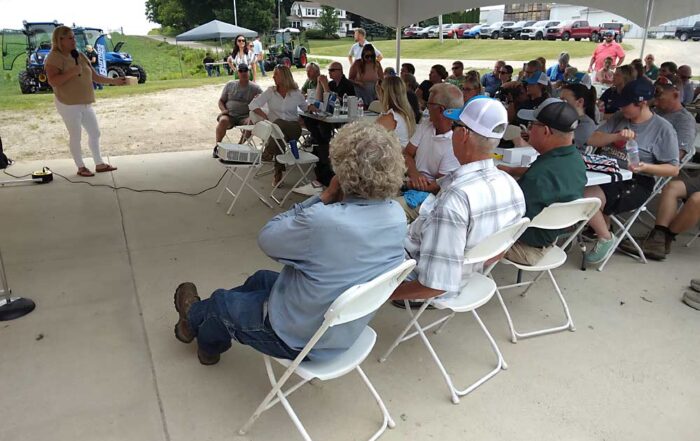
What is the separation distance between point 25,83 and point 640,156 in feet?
55.9

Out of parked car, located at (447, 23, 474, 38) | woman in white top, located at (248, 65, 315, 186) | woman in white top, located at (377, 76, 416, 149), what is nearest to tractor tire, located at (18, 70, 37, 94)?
woman in white top, located at (248, 65, 315, 186)

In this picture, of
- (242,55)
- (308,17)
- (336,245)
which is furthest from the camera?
(308,17)

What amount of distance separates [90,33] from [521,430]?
19.4 meters

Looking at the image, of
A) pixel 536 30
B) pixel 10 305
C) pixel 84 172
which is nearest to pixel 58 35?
pixel 84 172

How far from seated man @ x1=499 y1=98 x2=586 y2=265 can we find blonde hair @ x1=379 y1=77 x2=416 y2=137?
1533mm

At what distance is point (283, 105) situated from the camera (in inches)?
225

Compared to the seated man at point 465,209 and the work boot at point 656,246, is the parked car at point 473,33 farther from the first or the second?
the seated man at point 465,209

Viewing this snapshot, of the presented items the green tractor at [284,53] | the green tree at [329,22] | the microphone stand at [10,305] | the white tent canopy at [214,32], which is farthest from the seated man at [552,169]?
the green tree at [329,22]

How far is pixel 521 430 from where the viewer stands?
2045 mm

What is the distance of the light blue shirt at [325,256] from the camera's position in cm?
159

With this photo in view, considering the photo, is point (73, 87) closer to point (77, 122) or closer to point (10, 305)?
point (77, 122)

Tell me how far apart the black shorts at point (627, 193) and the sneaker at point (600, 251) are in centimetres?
24

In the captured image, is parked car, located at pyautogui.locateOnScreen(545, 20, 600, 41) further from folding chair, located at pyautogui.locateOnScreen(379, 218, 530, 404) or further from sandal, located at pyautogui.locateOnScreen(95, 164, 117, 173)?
folding chair, located at pyautogui.locateOnScreen(379, 218, 530, 404)

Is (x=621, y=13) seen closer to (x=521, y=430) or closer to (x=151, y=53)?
(x=521, y=430)
